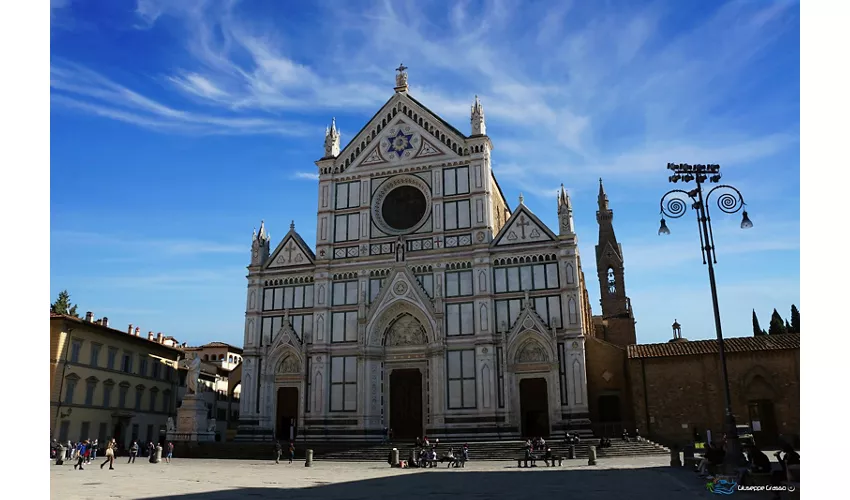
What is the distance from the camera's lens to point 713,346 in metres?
33.5

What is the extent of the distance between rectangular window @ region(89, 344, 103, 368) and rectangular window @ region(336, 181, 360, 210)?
55.8 feet

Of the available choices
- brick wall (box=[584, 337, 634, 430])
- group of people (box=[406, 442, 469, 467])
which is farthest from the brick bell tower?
group of people (box=[406, 442, 469, 467])

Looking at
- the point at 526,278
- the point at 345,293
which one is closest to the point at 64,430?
the point at 345,293

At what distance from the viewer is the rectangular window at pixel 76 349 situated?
1480 inches

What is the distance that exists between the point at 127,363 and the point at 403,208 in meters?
21.2

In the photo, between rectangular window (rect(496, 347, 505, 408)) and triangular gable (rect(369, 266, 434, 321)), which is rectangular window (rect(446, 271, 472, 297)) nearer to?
triangular gable (rect(369, 266, 434, 321))

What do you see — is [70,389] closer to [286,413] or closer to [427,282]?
[286,413]

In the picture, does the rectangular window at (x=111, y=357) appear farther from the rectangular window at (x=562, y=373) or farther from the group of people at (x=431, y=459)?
the rectangular window at (x=562, y=373)

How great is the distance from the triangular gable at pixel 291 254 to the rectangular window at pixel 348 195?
335 centimetres

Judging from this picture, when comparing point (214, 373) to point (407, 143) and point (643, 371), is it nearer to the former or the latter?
point (407, 143)

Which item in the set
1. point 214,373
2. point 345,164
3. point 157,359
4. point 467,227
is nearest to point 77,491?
point 467,227

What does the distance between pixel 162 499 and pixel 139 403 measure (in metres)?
33.2

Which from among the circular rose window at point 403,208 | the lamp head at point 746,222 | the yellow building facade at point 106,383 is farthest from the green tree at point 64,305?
the lamp head at point 746,222

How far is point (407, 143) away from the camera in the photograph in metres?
41.2
